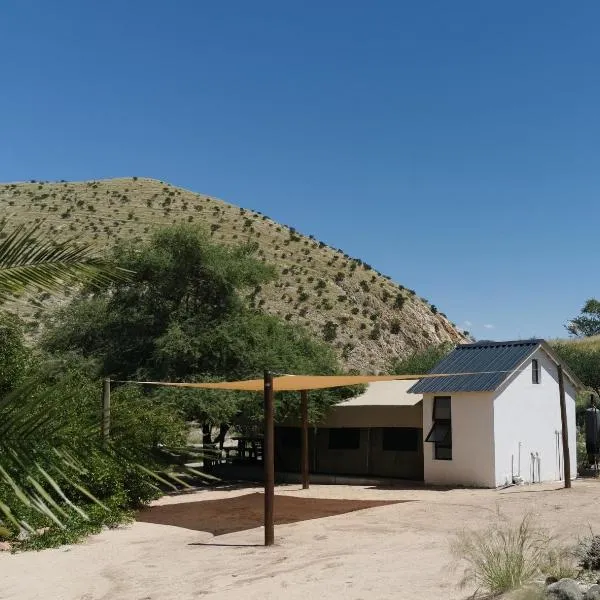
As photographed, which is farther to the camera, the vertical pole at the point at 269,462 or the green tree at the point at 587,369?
the green tree at the point at 587,369

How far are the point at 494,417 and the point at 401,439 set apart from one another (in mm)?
3848

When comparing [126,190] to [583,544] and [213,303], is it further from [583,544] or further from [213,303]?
[583,544]

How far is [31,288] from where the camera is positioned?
14.6 ft

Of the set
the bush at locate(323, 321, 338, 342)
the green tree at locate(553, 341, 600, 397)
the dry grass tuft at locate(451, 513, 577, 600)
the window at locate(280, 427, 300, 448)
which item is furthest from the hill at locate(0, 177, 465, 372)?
the dry grass tuft at locate(451, 513, 577, 600)

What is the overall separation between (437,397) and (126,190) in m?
57.0

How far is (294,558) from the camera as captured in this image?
37.3 feet

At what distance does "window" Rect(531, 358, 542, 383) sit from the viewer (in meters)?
21.9

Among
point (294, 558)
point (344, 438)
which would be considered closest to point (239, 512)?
point (294, 558)

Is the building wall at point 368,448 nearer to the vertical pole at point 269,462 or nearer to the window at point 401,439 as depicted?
the window at point 401,439

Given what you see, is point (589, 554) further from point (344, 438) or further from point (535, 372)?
point (344, 438)

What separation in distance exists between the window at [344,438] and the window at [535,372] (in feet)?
19.7

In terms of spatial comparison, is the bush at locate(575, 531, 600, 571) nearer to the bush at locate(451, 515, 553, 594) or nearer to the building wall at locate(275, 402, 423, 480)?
the bush at locate(451, 515, 553, 594)

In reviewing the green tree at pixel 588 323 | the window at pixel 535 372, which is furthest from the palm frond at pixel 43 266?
the green tree at pixel 588 323

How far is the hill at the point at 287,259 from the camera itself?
5350cm
